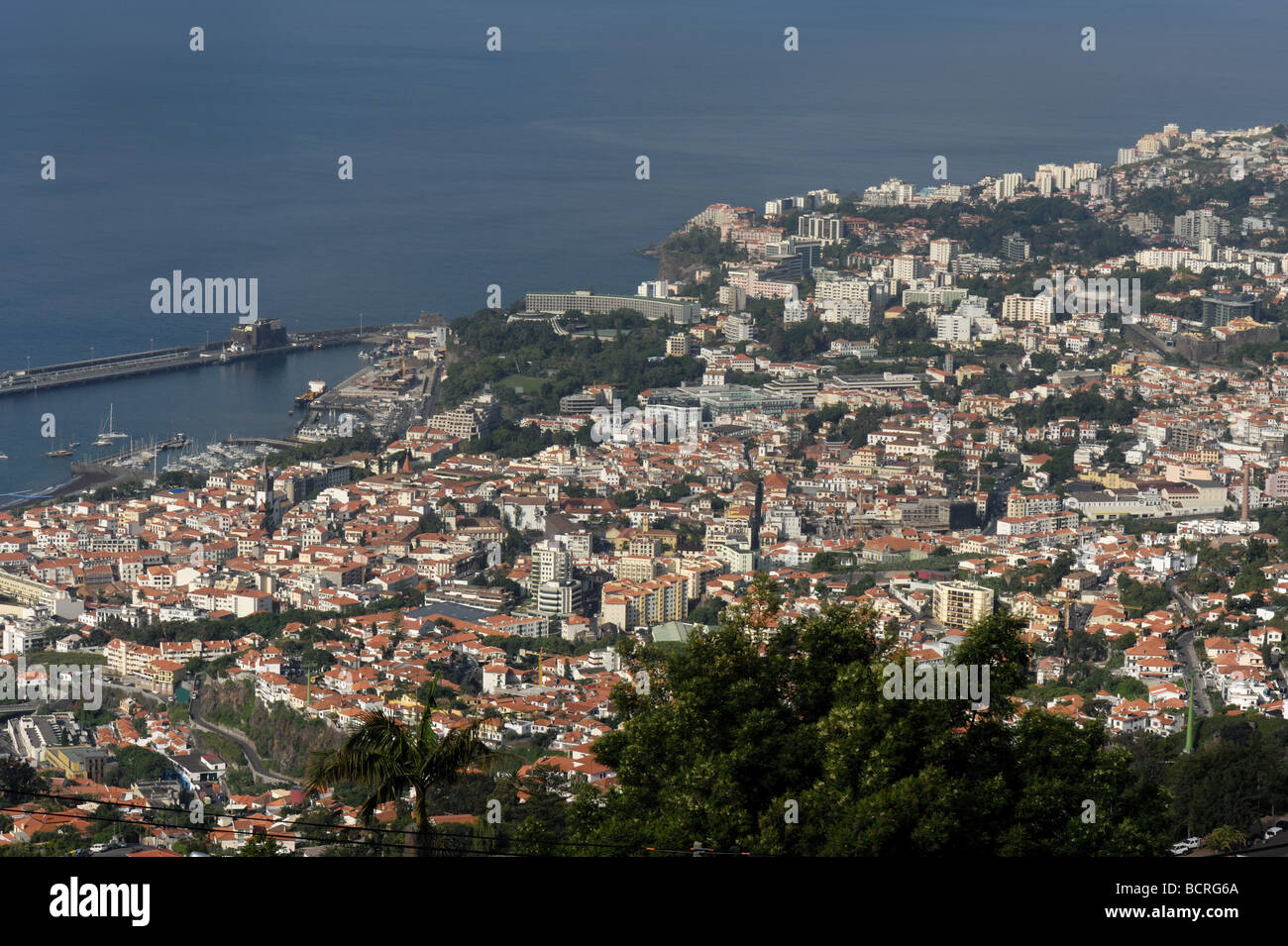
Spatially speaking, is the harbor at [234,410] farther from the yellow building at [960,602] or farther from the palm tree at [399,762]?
the palm tree at [399,762]

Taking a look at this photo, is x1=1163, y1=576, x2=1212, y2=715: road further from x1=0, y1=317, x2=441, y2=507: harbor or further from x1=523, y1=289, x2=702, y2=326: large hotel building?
x1=523, y1=289, x2=702, y2=326: large hotel building

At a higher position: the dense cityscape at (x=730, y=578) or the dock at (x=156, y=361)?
the dock at (x=156, y=361)

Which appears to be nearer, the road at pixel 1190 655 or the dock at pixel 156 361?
the road at pixel 1190 655

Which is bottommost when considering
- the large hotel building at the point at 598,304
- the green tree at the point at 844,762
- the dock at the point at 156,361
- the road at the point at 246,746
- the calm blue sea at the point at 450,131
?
the road at the point at 246,746

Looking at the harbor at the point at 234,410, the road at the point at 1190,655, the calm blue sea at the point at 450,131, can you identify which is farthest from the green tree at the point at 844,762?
the calm blue sea at the point at 450,131

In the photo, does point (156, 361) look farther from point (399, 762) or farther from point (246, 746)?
point (399, 762)

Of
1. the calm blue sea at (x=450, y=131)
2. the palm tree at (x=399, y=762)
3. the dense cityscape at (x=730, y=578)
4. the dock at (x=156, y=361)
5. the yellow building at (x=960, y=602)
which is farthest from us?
the calm blue sea at (x=450, y=131)

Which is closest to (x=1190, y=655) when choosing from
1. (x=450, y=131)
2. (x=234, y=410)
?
(x=234, y=410)

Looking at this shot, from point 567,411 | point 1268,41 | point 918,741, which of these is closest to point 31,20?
point 1268,41
